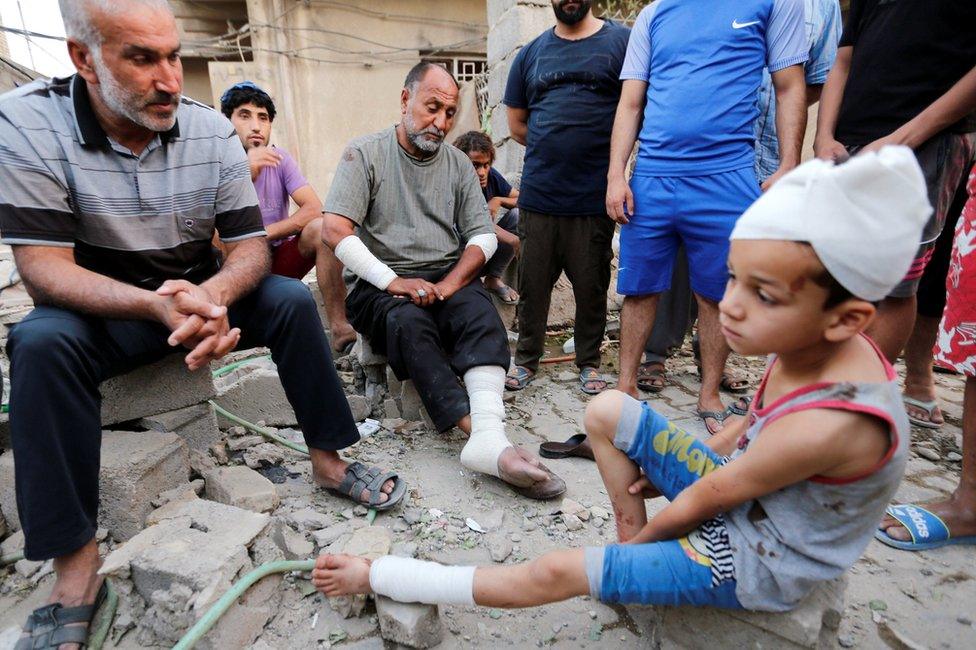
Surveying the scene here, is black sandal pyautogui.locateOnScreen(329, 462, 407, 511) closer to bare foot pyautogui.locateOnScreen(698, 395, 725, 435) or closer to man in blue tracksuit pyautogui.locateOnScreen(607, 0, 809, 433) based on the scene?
man in blue tracksuit pyautogui.locateOnScreen(607, 0, 809, 433)

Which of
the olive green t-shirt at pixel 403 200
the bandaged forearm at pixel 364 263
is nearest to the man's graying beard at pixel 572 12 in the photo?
the olive green t-shirt at pixel 403 200

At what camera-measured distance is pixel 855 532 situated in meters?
1.30

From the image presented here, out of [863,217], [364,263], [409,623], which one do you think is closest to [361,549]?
[409,623]

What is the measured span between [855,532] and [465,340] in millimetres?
1869

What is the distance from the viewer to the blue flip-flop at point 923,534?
2045 mm

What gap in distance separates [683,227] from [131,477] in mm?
2770

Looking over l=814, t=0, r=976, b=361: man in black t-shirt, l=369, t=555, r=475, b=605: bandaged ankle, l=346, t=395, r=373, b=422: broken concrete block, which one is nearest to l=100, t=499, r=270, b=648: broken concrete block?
l=369, t=555, r=475, b=605: bandaged ankle

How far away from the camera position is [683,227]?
2941mm

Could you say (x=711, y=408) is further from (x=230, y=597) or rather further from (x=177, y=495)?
(x=177, y=495)

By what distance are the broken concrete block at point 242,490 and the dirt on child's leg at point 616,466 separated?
136 cm

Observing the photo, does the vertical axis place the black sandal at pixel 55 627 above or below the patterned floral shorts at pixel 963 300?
below

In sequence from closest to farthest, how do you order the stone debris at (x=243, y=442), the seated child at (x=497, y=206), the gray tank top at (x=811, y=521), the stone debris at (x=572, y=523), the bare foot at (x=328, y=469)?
1. the gray tank top at (x=811, y=521)
2. the stone debris at (x=572, y=523)
3. the bare foot at (x=328, y=469)
4. the stone debris at (x=243, y=442)
5. the seated child at (x=497, y=206)

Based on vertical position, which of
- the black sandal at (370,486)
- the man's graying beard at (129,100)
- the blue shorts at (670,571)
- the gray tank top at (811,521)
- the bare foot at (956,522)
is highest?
the man's graying beard at (129,100)

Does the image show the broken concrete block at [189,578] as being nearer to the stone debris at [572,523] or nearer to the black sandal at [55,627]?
the black sandal at [55,627]
